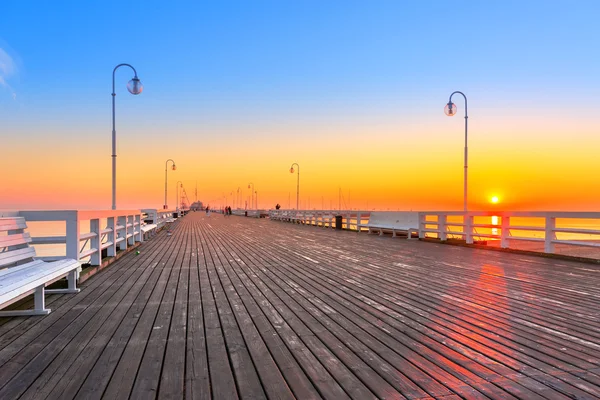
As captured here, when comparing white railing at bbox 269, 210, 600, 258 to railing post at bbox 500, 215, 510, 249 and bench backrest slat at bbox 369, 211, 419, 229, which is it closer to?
railing post at bbox 500, 215, 510, 249

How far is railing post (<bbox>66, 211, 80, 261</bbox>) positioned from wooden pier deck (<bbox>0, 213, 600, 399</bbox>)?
2.06 feet

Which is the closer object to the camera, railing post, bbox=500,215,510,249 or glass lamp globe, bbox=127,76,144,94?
railing post, bbox=500,215,510,249

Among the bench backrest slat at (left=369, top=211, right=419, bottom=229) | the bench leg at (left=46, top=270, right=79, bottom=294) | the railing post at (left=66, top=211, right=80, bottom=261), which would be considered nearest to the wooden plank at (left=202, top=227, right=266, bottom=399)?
the bench leg at (left=46, top=270, right=79, bottom=294)

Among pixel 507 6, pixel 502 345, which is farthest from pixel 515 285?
pixel 507 6

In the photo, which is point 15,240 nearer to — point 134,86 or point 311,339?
point 311,339

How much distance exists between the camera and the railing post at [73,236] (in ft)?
16.9

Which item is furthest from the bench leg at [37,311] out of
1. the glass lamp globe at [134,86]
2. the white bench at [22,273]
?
the glass lamp globe at [134,86]

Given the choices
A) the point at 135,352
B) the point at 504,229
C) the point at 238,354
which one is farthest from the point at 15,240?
the point at 504,229

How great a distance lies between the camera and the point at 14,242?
13.3 ft

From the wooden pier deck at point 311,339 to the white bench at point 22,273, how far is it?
20 centimetres

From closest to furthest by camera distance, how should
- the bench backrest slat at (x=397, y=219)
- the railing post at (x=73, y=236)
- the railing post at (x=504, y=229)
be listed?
the railing post at (x=73, y=236), the railing post at (x=504, y=229), the bench backrest slat at (x=397, y=219)

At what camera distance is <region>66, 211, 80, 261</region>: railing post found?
5152 millimetres

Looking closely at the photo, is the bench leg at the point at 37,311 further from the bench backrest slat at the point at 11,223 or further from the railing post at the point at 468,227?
the railing post at the point at 468,227

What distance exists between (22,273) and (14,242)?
0.61 meters
